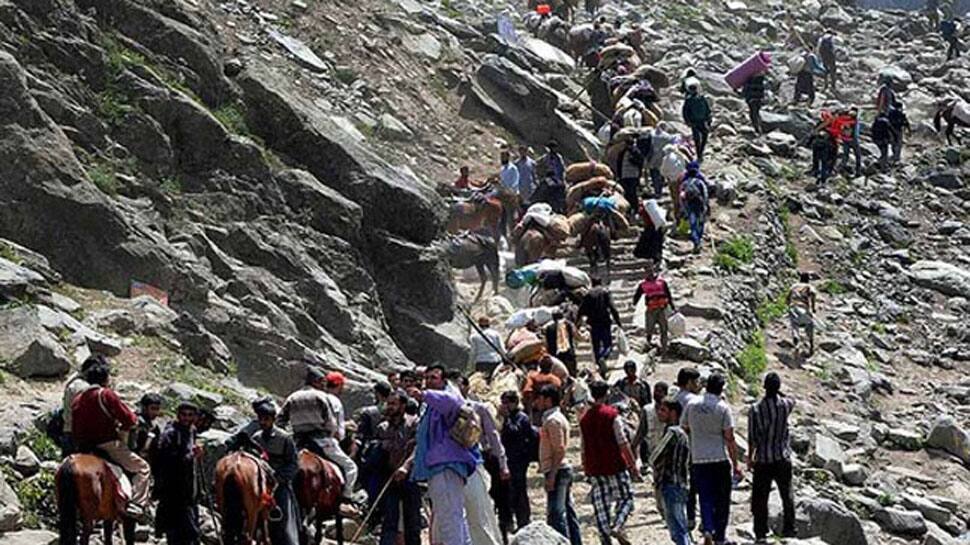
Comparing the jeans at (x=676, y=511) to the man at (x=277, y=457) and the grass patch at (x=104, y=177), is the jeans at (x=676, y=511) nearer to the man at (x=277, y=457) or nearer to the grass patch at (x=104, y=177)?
the man at (x=277, y=457)

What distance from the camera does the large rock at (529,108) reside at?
101 ft

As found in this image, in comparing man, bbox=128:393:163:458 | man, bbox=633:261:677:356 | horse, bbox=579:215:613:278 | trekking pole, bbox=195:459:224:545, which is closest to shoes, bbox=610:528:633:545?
trekking pole, bbox=195:459:224:545

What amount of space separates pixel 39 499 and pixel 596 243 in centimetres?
1213

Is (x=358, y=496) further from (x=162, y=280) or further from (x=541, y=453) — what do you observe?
(x=162, y=280)

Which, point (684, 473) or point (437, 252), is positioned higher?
point (437, 252)

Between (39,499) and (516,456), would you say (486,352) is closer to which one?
(516,456)

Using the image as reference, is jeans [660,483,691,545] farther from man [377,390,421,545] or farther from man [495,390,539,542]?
man [377,390,421,545]

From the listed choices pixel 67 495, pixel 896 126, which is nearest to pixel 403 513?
pixel 67 495

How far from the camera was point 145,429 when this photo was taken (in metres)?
11.8

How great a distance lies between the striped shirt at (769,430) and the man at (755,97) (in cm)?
2203

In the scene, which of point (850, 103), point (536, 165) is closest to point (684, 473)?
point (536, 165)

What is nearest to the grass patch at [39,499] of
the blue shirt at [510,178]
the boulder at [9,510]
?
the boulder at [9,510]

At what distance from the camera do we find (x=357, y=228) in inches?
832

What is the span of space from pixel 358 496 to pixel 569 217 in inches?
454
